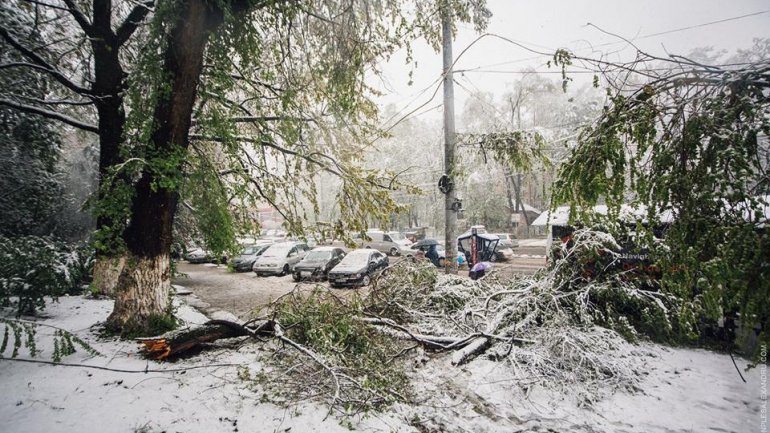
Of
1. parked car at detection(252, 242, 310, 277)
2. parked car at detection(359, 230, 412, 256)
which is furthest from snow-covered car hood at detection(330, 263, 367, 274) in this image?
parked car at detection(359, 230, 412, 256)

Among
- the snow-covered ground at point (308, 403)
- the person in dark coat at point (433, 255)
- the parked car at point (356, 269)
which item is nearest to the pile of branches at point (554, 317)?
the snow-covered ground at point (308, 403)

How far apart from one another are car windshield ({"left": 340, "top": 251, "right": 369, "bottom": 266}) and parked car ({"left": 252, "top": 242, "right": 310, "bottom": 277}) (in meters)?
4.48

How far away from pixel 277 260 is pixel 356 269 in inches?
229

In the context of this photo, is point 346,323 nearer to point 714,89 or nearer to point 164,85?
point 164,85

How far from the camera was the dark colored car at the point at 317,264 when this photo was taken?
14.5 metres

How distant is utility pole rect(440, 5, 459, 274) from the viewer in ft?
28.7

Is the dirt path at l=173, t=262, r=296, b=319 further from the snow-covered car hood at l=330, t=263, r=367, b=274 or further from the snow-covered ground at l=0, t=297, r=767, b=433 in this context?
the snow-covered ground at l=0, t=297, r=767, b=433

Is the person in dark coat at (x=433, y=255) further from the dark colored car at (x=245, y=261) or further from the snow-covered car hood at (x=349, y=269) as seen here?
the dark colored car at (x=245, y=261)

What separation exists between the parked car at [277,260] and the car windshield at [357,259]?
14.7 ft

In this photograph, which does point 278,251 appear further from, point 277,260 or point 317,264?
point 317,264

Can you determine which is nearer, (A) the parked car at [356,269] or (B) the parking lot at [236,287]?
(B) the parking lot at [236,287]

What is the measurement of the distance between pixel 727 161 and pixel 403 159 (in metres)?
37.3

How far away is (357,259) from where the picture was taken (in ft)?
46.0

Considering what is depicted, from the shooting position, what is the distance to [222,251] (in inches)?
250
